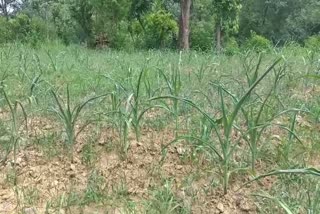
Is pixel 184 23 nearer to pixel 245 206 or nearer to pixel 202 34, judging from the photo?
pixel 202 34

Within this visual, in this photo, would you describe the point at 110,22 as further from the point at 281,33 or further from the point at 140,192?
the point at 281,33

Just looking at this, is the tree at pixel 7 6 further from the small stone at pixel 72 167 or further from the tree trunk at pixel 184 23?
the small stone at pixel 72 167

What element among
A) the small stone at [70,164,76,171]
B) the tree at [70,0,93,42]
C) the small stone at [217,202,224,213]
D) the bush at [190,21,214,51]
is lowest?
the bush at [190,21,214,51]

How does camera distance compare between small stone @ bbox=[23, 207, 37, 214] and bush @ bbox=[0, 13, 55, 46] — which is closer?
small stone @ bbox=[23, 207, 37, 214]

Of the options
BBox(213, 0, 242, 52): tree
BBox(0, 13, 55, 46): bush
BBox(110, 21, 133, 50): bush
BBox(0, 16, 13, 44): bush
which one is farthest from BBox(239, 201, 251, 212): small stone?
BBox(0, 16, 13, 44): bush

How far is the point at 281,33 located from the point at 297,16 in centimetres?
148

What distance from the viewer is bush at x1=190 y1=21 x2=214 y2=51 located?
16719 mm

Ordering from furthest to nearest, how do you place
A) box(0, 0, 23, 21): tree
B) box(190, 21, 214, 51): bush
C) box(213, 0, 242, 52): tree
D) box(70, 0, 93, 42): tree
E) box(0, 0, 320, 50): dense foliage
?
box(0, 0, 23, 21): tree, box(190, 21, 214, 51): bush, box(213, 0, 242, 52): tree, box(70, 0, 93, 42): tree, box(0, 0, 320, 50): dense foliage

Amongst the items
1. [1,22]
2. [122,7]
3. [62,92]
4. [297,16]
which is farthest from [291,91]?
[297,16]

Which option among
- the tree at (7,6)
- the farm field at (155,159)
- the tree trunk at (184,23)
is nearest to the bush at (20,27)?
the tree trunk at (184,23)

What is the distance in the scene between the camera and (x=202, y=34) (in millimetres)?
17141

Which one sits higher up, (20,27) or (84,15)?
(84,15)

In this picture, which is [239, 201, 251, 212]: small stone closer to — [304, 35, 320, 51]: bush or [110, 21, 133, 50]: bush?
[304, 35, 320, 51]: bush

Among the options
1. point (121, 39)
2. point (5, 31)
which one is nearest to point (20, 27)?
point (5, 31)
